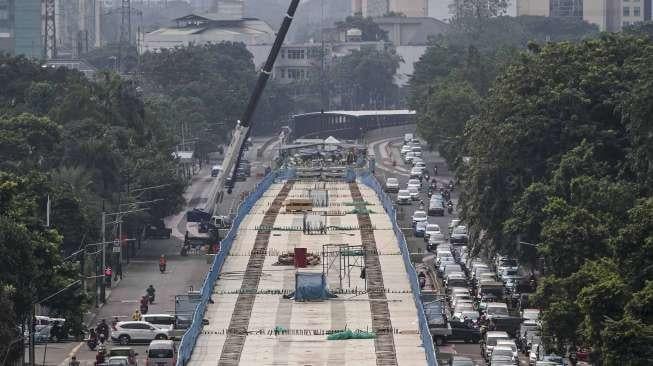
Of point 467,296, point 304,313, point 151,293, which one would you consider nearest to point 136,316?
point 304,313

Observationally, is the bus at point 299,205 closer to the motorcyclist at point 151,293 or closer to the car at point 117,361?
the motorcyclist at point 151,293

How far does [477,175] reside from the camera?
12212cm

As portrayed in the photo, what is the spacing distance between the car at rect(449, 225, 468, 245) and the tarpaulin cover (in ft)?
136

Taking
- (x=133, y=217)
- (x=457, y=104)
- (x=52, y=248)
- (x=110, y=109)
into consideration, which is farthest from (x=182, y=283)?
(x=457, y=104)

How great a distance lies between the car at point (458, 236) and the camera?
136m

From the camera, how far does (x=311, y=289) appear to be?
308 feet

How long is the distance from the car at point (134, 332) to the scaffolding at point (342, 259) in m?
8.29

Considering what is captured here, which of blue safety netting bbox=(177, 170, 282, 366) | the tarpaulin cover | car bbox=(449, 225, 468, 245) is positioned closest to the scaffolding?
the tarpaulin cover

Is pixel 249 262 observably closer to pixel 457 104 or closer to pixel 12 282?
pixel 12 282

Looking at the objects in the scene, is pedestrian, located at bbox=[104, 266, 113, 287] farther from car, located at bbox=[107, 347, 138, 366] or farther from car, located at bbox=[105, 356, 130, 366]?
car, located at bbox=[105, 356, 130, 366]

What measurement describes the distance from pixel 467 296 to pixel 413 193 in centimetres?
6167

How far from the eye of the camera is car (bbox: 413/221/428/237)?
459 feet

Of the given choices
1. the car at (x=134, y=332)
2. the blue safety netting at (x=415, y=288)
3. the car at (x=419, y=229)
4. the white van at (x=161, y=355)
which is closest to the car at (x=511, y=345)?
the blue safety netting at (x=415, y=288)

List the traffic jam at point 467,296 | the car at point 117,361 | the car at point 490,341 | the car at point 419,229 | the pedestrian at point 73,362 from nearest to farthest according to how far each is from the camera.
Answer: the car at point 117,361
the pedestrian at point 73,362
the car at point 490,341
the traffic jam at point 467,296
the car at point 419,229
